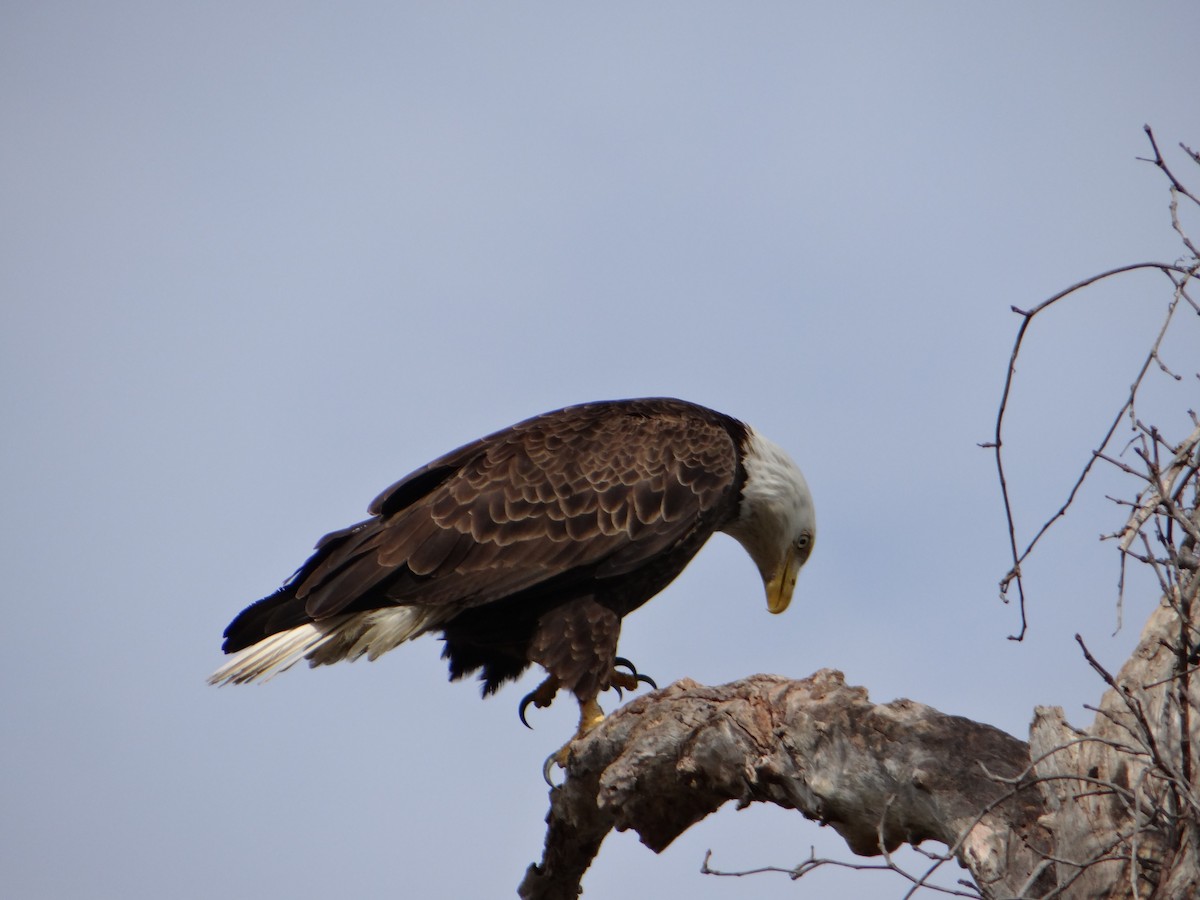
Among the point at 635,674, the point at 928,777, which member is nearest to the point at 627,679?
the point at 635,674

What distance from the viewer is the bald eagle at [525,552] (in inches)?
224

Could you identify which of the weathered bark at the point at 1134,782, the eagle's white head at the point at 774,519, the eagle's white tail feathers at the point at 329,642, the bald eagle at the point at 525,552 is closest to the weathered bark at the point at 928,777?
the weathered bark at the point at 1134,782

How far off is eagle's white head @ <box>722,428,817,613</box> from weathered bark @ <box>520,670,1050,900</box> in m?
1.87

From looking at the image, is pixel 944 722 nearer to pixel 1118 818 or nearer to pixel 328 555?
pixel 1118 818

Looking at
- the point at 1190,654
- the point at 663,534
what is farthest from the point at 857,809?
the point at 663,534

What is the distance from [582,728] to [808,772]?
151cm

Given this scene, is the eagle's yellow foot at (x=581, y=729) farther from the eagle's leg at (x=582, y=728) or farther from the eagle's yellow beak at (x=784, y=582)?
the eagle's yellow beak at (x=784, y=582)

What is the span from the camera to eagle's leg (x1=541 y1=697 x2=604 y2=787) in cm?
552

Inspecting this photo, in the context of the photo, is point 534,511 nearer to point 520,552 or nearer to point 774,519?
point 520,552

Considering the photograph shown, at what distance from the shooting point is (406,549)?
5.78 metres

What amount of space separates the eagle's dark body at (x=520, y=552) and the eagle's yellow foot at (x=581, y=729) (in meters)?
0.07

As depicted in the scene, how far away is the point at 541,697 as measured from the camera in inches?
248

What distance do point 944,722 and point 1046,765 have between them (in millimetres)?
412

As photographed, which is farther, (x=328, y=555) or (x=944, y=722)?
(x=328, y=555)
